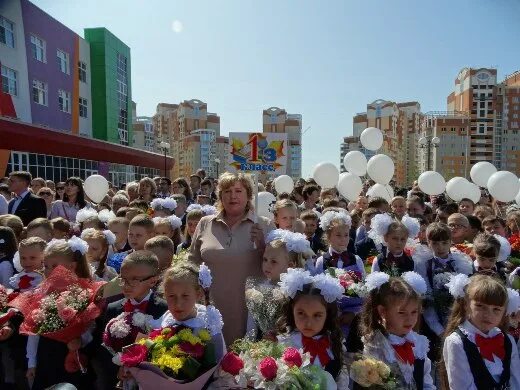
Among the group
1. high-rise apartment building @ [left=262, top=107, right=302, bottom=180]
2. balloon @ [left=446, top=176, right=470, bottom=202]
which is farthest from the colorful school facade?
high-rise apartment building @ [left=262, top=107, right=302, bottom=180]

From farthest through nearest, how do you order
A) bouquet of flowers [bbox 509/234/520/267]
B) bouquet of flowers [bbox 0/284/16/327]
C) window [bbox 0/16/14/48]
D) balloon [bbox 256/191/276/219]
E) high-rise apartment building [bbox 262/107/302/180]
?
high-rise apartment building [bbox 262/107/302/180], window [bbox 0/16/14/48], balloon [bbox 256/191/276/219], bouquet of flowers [bbox 509/234/520/267], bouquet of flowers [bbox 0/284/16/327]

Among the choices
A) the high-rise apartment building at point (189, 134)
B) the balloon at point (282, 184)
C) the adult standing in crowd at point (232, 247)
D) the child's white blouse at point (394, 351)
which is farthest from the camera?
the high-rise apartment building at point (189, 134)

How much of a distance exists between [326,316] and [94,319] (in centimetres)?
160

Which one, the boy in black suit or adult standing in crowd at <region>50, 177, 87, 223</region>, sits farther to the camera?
adult standing in crowd at <region>50, 177, 87, 223</region>

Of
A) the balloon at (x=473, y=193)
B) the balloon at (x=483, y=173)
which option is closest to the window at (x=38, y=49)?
the balloon at (x=483, y=173)

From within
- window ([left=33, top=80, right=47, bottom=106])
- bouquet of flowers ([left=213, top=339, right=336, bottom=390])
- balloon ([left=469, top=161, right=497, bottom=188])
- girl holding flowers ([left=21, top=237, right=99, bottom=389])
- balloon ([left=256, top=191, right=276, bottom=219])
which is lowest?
girl holding flowers ([left=21, top=237, right=99, bottom=389])

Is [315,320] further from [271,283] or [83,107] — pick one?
[83,107]

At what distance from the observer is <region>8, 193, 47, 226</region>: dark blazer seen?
6668mm

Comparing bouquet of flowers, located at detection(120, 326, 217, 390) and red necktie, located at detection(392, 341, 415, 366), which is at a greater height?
bouquet of flowers, located at detection(120, 326, 217, 390)

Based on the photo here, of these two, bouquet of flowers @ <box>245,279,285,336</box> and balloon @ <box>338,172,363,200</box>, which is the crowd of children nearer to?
bouquet of flowers @ <box>245,279,285,336</box>

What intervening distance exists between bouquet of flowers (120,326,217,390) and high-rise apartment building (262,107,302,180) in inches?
3637

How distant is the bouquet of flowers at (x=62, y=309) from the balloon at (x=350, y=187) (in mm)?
8549

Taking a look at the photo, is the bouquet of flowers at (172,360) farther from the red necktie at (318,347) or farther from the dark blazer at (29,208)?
the dark blazer at (29,208)

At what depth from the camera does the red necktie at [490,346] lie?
9.09 ft
